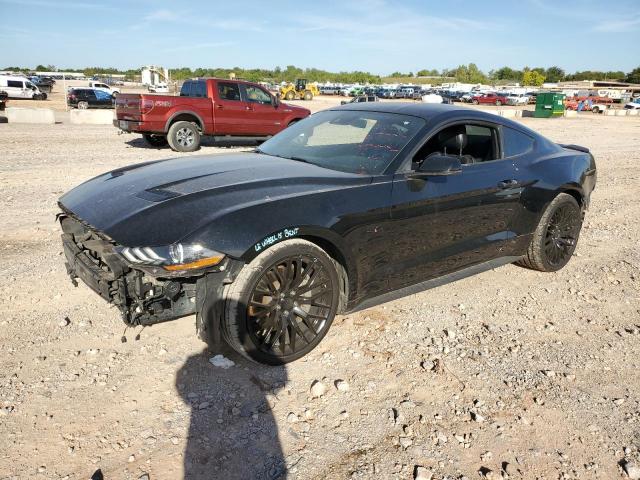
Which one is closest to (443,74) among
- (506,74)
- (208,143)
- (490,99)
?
(506,74)

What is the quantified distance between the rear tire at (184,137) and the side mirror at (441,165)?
10185mm

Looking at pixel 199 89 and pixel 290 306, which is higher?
pixel 199 89

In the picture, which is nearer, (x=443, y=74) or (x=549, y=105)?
(x=549, y=105)

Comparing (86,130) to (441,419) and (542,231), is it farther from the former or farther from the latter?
(441,419)

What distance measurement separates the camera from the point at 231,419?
107 inches

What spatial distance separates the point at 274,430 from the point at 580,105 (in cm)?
4668

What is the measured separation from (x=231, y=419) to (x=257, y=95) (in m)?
12.4

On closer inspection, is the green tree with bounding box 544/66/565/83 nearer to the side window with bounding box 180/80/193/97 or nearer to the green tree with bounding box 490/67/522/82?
→ the green tree with bounding box 490/67/522/82

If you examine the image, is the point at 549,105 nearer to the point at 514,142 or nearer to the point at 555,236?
the point at 555,236

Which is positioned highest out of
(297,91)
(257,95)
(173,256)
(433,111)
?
(297,91)

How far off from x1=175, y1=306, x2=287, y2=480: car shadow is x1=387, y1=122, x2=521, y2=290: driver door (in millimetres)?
1223

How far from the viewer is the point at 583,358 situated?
139 inches

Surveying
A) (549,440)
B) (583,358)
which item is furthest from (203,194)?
(583,358)

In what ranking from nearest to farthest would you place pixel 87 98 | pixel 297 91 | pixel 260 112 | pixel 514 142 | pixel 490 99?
pixel 514 142 < pixel 260 112 < pixel 87 98 < pixel 297 91 < pixel 490 99
